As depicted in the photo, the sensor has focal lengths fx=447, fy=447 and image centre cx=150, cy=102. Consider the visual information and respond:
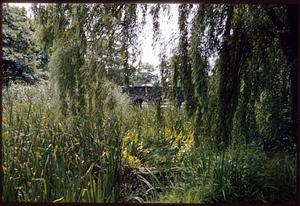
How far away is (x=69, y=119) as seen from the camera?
3168 millimetres

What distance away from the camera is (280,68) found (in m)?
3.13

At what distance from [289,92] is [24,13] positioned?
192 centimetres

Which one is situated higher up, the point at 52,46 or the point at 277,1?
the point at 277,1

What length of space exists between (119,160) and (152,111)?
418 mm

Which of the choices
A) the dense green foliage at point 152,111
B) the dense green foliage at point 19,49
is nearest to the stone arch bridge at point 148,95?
the dense green foliage at point 152,111

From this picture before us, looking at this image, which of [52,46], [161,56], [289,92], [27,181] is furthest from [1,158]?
[289,92]

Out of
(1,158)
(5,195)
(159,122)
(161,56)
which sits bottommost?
(5,195)

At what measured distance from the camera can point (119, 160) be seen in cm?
316

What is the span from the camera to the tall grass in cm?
312

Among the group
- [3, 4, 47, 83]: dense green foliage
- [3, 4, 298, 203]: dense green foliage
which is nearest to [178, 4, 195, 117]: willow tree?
[3, 4, 298, 203]: dense green foliage

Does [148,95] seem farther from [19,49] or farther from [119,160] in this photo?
[19,49]

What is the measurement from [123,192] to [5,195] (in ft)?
2.69

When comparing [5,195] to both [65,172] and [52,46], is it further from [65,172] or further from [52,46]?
[52,46]

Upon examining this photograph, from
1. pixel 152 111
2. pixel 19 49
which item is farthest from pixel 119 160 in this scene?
pixel 19 49
